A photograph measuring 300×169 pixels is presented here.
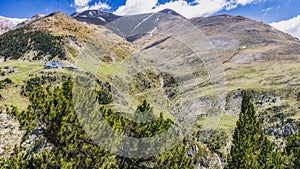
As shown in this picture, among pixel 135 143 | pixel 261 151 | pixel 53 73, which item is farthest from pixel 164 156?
pixel 53 73

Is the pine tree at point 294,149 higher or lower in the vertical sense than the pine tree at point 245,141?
lower

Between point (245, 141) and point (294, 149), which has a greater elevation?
point (245, 141)

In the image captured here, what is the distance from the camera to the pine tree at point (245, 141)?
45.9 metres

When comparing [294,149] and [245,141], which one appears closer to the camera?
[245,141]

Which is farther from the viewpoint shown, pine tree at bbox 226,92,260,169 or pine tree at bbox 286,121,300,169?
pine tree at bbox 286,121,300,169

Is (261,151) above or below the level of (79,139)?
below

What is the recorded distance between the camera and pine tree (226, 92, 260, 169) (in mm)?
45906

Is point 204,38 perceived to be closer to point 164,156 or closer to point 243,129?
point 164,156

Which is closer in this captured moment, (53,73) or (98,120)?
(98,120)

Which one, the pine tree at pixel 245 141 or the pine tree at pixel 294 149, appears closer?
the pine tree at pixel 245 141

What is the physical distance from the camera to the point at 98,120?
23.8 meters

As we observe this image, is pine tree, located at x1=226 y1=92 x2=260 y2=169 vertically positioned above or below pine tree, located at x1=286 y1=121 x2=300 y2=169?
above

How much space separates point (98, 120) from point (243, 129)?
30.3 meters

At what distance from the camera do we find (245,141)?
156 ft
